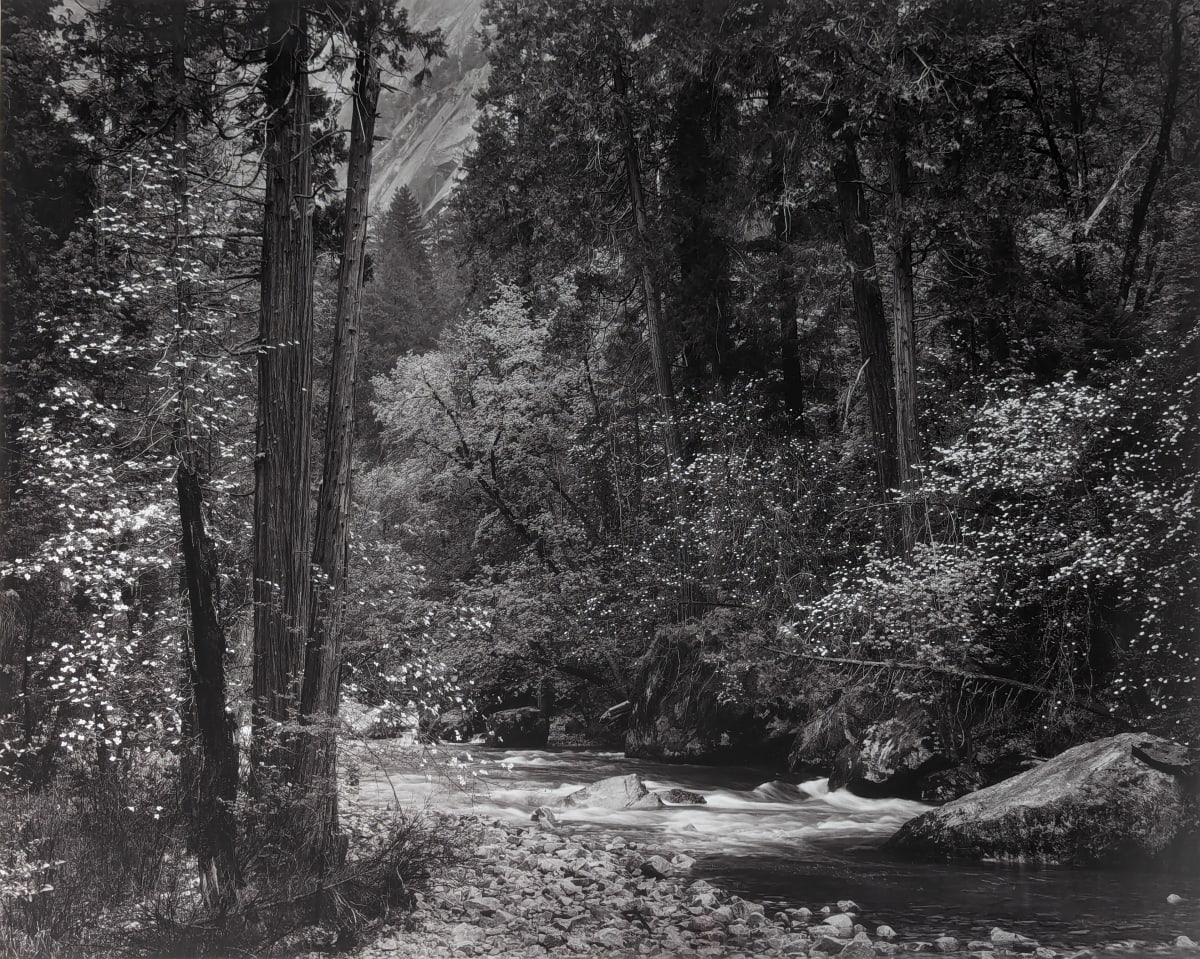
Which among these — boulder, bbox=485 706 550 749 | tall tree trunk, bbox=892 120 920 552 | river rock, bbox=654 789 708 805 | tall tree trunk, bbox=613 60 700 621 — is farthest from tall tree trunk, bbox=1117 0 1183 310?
boulder, bbox=485 706 550 749

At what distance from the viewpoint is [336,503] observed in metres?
6.97

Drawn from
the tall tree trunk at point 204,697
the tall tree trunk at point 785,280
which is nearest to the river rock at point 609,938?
the tall tree trunk at point 204,697

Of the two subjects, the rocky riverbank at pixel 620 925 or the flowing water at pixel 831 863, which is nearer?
the rocky riverbank at pixel 620 925

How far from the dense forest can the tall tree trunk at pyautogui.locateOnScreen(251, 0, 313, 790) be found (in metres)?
0.03

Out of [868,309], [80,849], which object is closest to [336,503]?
[80,849]

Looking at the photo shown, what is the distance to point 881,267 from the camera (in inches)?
584

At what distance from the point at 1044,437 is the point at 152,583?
1002 cm

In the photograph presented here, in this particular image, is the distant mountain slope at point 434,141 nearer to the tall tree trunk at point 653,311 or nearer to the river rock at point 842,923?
the tall tree trunk at point 653,311

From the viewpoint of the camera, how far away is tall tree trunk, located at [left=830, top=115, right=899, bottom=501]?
43.0 ft

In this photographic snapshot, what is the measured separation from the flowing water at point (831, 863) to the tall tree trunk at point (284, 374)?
4.44 ft

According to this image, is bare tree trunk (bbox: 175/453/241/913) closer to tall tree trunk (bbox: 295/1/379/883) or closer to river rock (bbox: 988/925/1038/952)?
tall tree trunk (bbox: 295/1/379/883)

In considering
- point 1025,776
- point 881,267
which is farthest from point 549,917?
point 881,267

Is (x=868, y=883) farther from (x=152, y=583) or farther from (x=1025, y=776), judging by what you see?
(x=152, y=583)

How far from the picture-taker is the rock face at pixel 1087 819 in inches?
308
